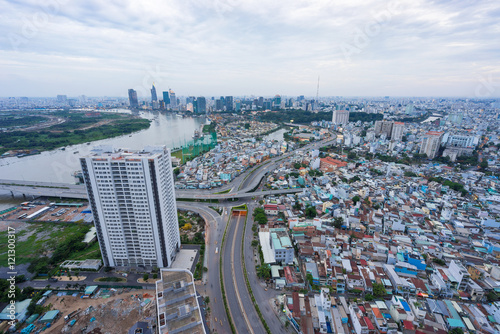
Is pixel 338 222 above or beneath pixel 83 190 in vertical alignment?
above

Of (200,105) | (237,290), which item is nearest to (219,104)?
(200,105)

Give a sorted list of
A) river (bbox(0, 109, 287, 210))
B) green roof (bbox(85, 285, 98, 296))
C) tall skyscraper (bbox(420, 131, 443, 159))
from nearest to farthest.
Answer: green roof (bbox(85, 285, 98, 296)), river (bbox(0, 109, 287, 210)), tall skyscraper (bbox(420, 131, 443, 159))

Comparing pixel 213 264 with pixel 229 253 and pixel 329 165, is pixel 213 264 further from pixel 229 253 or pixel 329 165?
pixel 329 165

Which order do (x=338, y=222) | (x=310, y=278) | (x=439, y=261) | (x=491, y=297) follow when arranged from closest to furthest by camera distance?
(x=491, y=297)
(x=310, y=278)
(x=439, y=261)
(x=338, y=222)

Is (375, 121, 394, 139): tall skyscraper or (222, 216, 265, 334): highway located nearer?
(222, 216, 265, 334): highway

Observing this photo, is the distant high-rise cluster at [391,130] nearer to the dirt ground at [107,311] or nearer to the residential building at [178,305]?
the residential building at [178,305]

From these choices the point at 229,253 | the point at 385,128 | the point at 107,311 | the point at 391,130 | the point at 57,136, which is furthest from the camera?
the point at 385,128

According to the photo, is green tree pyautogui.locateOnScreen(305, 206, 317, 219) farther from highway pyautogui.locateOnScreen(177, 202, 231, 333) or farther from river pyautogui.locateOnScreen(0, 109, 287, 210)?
river pyautogui.locateOnScreen(0, 109, 287, 210)

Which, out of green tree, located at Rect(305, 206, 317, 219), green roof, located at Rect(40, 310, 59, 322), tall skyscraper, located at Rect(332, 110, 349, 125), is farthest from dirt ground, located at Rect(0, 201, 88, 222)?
tall skyscraper, located at Rect(332, 110, 349, 125)
